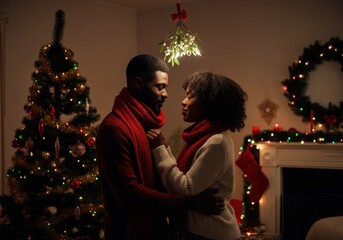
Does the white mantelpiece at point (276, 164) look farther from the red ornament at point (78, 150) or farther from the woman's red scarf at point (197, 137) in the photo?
the woman's red scarf at point (197, 137)

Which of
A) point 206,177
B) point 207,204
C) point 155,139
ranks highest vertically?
point 155,139

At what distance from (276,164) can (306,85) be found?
2.84 feet

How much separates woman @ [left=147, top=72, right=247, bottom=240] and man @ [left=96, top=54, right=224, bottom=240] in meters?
0.05

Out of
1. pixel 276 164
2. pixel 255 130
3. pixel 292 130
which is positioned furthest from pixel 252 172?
pixel 292 130

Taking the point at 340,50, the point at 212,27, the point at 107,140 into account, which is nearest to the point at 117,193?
the point at 107,140

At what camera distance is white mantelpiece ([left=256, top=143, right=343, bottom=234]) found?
441 centimetres

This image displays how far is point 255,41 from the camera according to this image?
4898 millimetres

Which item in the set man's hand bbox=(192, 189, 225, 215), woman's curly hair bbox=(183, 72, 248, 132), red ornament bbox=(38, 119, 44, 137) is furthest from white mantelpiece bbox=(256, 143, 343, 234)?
man's hand bbox=(192, 189, 225, 215)

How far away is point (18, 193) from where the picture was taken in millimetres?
3281

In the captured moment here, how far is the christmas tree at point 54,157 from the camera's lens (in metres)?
3.26

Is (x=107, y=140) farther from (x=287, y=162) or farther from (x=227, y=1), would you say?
(x=227, y=1)

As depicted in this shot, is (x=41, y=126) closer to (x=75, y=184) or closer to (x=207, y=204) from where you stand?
(x=75, y=184)

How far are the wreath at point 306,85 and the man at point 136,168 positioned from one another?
2975 millimetres

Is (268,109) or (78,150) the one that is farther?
(268,109)
